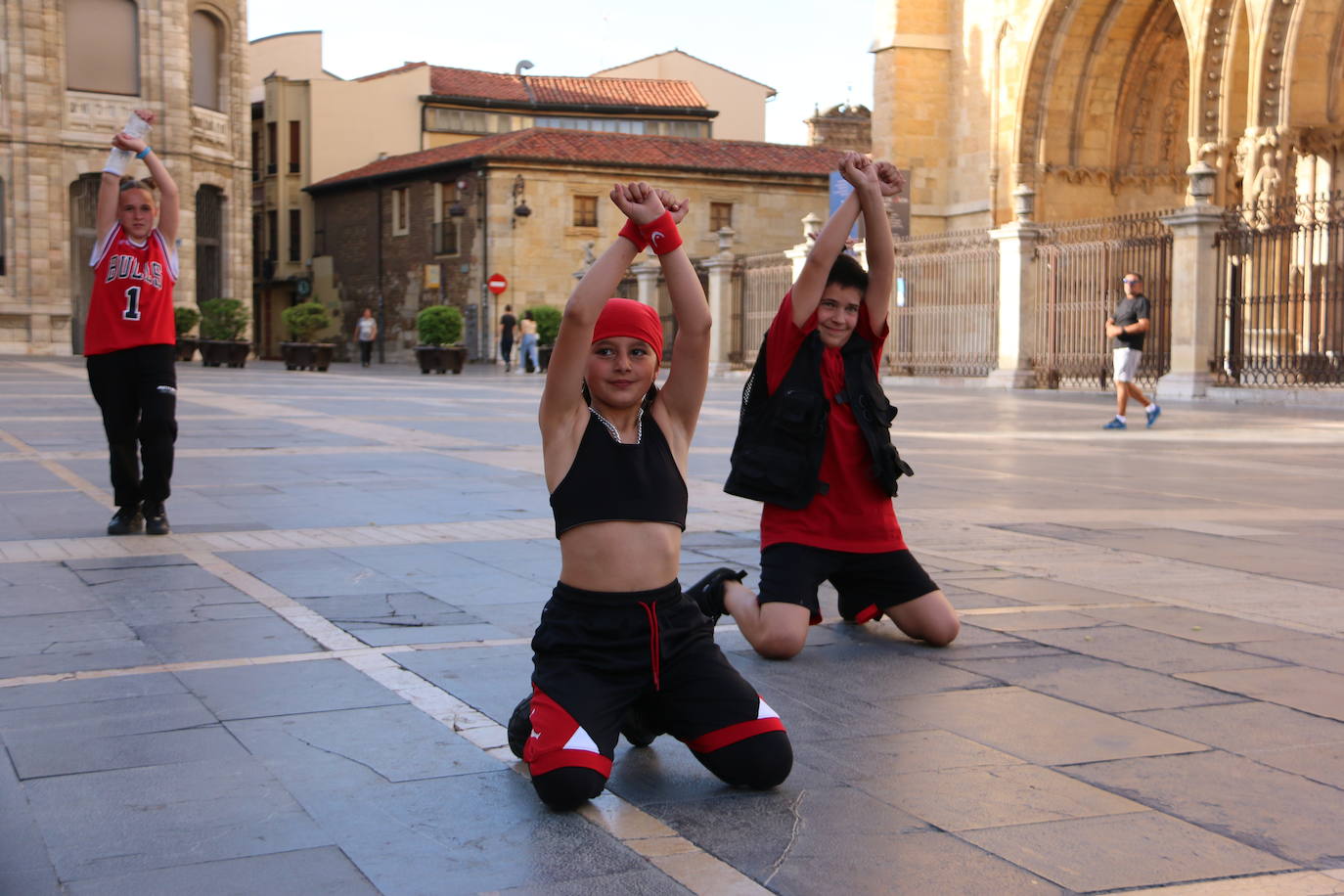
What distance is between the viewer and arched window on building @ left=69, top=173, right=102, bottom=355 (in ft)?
144

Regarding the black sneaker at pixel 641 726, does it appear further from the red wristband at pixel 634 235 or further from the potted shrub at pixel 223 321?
the potted shrub at pixel 223 321

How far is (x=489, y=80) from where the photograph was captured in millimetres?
58312

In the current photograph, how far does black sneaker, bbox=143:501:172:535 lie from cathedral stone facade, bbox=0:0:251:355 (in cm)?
3775

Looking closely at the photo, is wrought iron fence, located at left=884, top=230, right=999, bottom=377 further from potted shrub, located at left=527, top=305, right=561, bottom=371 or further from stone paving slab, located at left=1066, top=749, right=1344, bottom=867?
stone paving slab, located at left=1066, top=749, right=1344, bottom=867

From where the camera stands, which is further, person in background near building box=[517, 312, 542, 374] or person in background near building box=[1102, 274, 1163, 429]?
person in background near building box=[517, 312, 542, 374]

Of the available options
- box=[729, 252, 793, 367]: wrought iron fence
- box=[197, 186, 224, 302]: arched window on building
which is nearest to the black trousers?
box=[729, 252, 793, 367]: wrought iron fence

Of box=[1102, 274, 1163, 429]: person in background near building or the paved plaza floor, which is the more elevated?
box=[1102, 274, 1163, 429]: person in background near building

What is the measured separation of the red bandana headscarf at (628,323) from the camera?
152 inches

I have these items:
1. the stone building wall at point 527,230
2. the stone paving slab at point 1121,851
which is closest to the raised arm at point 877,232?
the stone paving slab at point 1121,851

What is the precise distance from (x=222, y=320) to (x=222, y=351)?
239 cm

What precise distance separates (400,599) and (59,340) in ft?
135

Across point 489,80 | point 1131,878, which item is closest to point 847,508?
point 1131,878

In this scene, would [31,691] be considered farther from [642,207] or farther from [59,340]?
[59,340]

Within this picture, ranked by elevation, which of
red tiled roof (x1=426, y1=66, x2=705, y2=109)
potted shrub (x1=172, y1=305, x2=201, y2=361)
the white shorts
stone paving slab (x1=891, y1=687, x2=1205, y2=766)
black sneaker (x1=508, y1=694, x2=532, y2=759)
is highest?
red tiled roof (x1=426, y1=66, x2=705, y2=109)
